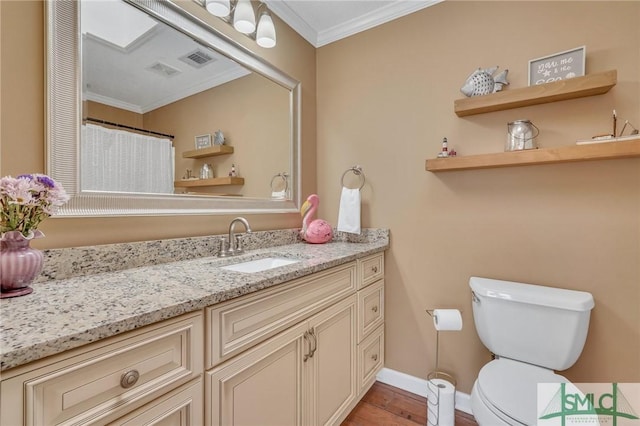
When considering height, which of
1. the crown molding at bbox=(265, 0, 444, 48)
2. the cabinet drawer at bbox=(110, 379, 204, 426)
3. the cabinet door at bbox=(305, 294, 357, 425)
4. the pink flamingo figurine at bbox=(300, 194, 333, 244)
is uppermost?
the crown molding at bbox=(265, 0, 444, 48)

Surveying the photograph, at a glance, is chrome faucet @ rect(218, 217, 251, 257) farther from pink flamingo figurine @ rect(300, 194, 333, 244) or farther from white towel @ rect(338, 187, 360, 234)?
white towel @ rect(338, 187, 360, 234)

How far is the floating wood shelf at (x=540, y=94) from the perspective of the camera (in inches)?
48.3

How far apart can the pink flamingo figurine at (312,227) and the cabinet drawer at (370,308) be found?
45 centimetres

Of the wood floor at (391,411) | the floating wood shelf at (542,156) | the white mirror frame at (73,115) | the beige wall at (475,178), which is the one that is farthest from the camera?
the wood floor at (391,411)

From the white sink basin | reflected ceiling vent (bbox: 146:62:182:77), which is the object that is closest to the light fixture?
reflected ceiling vent (bbox: 146:62:182:77)

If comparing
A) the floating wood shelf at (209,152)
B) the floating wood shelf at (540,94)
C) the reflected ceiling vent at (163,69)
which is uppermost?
the reflected ceiling vent at (163,69)

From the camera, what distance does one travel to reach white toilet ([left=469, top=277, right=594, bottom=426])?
3.49 ft

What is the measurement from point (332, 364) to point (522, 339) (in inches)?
34.8

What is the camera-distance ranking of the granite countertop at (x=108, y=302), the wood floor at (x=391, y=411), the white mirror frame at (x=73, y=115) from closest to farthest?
1. the granite countertop at (x=108, y=302)
2. the white mirror frame at (x=73, y=115)
3. the wood floor at (x=391, y=411)

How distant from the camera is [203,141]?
4.80ft

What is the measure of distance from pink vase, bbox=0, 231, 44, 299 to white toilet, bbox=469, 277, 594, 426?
5.09 feet

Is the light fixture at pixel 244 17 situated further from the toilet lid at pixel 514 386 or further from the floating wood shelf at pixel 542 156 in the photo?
the toilet lid at pixel 514 386

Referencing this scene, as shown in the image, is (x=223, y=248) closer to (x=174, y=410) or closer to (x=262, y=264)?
(x=262, y=264)

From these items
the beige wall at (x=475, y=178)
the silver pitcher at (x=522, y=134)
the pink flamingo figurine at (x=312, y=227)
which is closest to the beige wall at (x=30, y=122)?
the pink flamingo figurine at (x=312, y=227)
